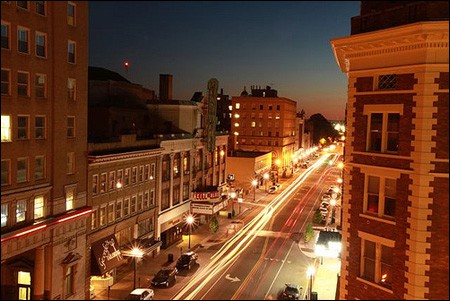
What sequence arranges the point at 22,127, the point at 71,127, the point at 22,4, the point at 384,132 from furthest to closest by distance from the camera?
the point at 71,127, the point at 22,127, the point at 22,4, the point at 384,132

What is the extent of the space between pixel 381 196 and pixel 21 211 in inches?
794

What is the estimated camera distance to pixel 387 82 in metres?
17.4

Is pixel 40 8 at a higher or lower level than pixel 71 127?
higher

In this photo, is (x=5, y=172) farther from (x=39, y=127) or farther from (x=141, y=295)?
(x=141, y=295)

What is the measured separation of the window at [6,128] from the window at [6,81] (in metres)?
1.38

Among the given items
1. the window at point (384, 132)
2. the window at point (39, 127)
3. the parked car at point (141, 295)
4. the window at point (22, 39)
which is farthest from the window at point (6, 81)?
the window at point (384, 132)

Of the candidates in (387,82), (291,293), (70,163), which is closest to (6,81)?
(70,163)

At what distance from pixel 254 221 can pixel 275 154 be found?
172ft

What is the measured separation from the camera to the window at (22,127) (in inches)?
1038

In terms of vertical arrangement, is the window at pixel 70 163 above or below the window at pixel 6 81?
below

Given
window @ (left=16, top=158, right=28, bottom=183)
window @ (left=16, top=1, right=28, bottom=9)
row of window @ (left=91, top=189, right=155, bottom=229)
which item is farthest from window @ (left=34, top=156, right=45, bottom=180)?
window @ (left=16, top=1, right=28, bottom=9)

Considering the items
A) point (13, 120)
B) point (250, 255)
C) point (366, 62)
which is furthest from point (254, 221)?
point (366, 62)

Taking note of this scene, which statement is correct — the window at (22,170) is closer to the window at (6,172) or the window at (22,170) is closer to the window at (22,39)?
the window at (6,172)

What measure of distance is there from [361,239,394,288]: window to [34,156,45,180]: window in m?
19.6
